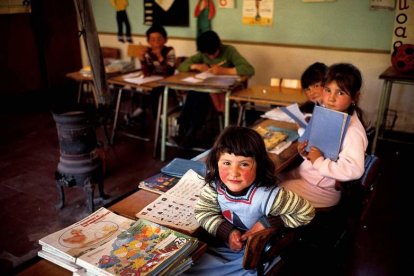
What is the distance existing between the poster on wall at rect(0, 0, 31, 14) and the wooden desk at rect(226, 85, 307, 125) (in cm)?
346

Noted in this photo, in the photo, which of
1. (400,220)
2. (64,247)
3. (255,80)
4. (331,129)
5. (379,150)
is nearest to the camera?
(64,247)

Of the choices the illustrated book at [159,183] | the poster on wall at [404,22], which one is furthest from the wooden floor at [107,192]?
the poster on wall at [404,22]

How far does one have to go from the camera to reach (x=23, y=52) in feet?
17.4

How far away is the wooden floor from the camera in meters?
2.33

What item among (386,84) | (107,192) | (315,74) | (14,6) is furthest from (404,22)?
(14,6)

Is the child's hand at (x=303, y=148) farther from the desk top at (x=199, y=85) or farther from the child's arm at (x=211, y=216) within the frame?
the desk top at (x=199, y=85)

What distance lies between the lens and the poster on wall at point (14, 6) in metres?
4.87

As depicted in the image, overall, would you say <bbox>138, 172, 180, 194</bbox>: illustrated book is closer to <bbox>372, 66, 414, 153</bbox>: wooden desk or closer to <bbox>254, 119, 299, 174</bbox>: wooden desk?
<bbox>254, 119, 299, 174</bbox>: wooden desk

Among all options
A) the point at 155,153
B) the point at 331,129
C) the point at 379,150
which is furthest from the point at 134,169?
the point at 379,150

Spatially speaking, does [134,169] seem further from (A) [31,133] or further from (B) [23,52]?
(B) [23,52]

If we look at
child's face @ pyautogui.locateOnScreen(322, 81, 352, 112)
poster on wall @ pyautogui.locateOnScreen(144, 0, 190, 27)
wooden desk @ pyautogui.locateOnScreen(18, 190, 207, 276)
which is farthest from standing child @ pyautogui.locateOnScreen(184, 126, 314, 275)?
poster on wall @ pyautogui.locateOnScreen(144, 0, 190, 27)

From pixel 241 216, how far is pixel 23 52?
4964mm

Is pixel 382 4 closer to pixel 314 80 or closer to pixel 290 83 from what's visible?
pixel 290 83

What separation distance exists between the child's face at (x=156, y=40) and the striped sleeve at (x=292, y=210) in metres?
3.06
